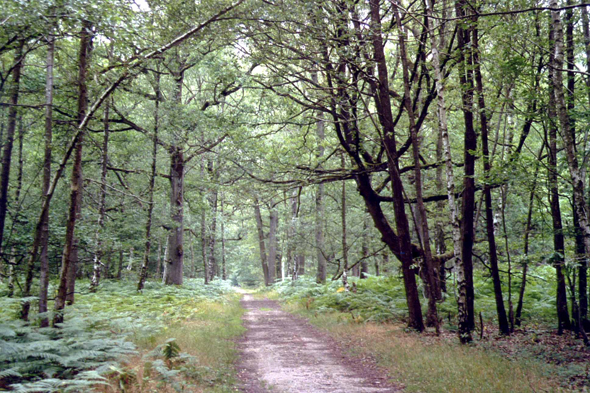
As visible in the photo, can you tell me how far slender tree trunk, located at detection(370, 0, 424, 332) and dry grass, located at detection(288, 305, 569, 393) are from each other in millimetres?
794

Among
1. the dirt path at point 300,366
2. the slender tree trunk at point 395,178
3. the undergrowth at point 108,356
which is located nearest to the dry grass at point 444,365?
the dirt path at point 300,366

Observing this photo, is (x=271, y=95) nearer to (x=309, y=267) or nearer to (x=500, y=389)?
(x=500, y=389)

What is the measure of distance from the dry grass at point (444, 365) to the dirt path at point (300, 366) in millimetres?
429

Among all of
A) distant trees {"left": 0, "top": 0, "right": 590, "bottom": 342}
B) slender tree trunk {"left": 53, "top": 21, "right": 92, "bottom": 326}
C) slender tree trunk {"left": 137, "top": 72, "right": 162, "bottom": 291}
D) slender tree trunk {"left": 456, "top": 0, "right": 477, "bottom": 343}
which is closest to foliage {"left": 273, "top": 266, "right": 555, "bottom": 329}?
distant trees {"left": 0, "top": 0, "right": 590, "bottom": 342}

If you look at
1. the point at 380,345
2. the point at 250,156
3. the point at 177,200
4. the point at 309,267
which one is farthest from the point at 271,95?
the point at 309,267

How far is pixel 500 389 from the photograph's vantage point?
518 cm

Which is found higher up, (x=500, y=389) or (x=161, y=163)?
(x=161, y=163)

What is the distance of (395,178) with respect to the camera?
10.2 m

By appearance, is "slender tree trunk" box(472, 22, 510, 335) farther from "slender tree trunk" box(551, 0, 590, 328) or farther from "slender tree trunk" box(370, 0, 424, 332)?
"slender tree trunk" box(370, 0, 424, 332)

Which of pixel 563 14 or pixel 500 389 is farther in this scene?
pixel 563 14

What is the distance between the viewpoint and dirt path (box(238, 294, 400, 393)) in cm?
603

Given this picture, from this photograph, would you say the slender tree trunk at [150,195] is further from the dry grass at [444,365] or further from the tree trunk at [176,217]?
the dry grass at [444,365]

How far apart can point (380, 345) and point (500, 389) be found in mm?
3430

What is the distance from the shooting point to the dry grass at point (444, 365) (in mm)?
5422
